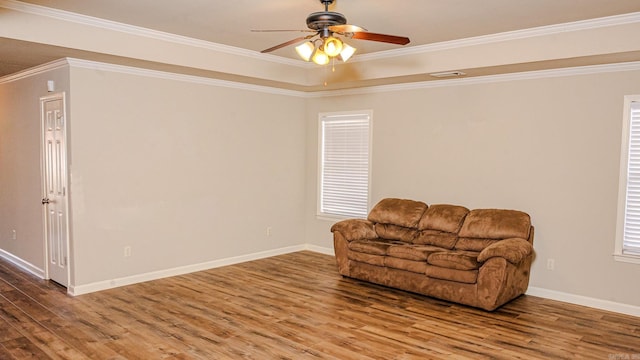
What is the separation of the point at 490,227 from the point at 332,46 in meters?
2.84

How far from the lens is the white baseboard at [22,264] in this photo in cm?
577

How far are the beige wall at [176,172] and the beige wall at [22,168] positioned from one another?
2.64ft

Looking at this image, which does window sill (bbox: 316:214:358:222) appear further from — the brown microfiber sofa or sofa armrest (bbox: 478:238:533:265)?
sofa armrest (bbox: 478:238:533:265)

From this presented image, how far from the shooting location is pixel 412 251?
17.0 ft

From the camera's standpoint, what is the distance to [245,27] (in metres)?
4.67

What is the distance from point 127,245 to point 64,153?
48.8 inches

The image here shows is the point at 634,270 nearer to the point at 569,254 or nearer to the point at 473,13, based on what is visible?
the point at 569,254

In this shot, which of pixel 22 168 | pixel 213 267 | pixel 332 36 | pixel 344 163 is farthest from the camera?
pixel 344 163

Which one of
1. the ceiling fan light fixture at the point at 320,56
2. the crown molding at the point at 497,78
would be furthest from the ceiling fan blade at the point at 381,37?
the crown molding at the point at 497,78

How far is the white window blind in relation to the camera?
15.2ft

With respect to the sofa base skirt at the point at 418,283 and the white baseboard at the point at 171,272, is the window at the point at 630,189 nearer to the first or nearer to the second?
the sofa base skirt at the point at 418,283

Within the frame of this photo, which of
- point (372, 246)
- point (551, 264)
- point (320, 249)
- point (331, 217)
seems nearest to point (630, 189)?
point (551, 264)

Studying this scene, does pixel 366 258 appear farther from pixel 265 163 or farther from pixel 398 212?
pixel 265 163

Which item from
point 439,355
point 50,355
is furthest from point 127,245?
point 439,355
